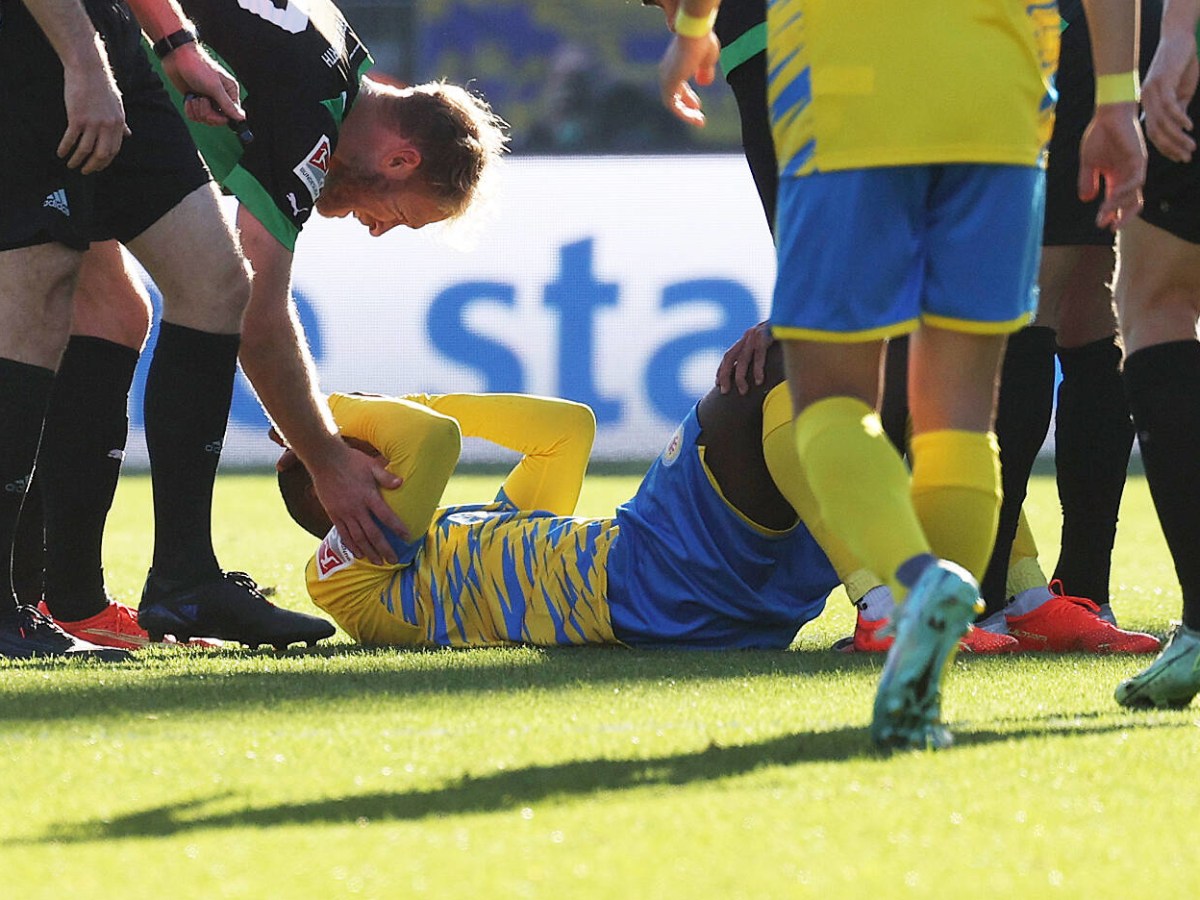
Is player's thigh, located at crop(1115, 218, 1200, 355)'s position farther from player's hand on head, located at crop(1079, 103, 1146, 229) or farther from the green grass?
the green grass

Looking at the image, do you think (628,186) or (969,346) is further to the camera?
(628,186)

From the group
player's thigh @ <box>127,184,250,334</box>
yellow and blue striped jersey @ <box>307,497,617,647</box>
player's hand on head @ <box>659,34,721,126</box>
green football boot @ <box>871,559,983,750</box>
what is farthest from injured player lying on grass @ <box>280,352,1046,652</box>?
green football boot @ <box>871,559,983,750</box>

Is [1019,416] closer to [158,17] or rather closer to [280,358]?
[280,358]

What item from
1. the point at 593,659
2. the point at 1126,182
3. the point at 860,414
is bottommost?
the point at 593,659

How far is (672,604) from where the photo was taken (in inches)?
128

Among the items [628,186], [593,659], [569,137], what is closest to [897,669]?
[593,659]

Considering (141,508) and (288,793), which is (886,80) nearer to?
(288,793)

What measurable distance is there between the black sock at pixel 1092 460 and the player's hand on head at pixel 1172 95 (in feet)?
3.64

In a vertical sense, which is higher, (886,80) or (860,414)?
(886,80)

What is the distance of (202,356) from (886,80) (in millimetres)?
1639

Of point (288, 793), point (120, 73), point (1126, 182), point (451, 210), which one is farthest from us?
point (451, 210)

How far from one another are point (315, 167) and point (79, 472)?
714mm

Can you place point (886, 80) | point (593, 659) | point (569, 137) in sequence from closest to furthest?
point (886, 80) → point (593, 659) → point (569, 137)

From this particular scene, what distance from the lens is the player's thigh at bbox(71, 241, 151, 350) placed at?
3537 mm
